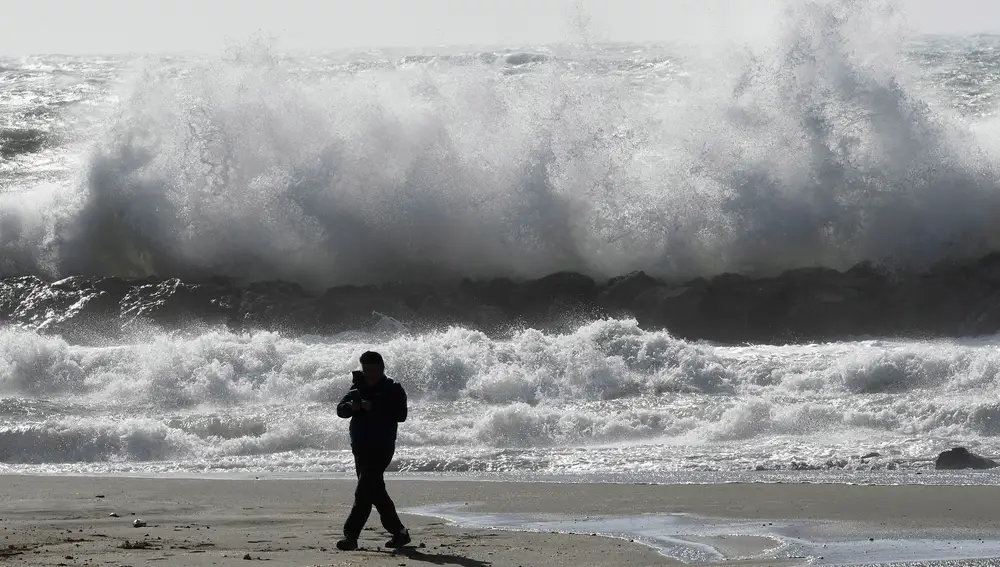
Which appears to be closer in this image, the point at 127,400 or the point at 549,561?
the point at 549,561

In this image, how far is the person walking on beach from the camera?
19.3ft

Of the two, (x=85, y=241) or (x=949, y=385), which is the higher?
(x=85, y=241)

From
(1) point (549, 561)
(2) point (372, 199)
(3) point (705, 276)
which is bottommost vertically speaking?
(1) point (549, 561)

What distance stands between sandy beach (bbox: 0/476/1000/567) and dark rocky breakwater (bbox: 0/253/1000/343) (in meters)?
6.55

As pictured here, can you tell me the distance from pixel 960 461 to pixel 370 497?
4.54 m

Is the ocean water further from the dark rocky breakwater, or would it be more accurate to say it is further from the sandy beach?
the sandy beach

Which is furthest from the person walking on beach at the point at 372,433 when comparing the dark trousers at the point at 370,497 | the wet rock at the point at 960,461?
the wet rock at the point at 960,461

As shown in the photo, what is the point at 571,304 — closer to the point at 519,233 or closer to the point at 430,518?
the point at 519,233

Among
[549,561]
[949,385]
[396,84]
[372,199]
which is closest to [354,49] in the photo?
[396,84]

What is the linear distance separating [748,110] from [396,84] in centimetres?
527

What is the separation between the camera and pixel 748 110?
16391 mm

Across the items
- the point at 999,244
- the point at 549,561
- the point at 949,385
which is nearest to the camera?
the point at 549,561

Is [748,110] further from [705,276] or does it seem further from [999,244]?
[999,244]

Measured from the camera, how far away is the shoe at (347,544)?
5.74 m
